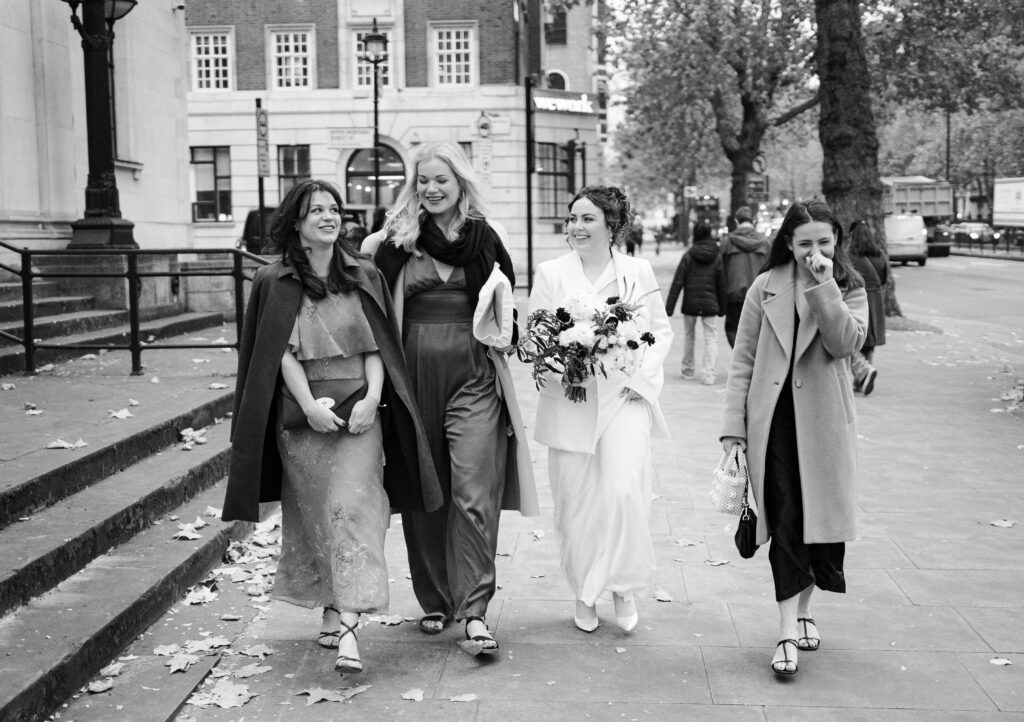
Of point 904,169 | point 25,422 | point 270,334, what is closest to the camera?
point 270,334

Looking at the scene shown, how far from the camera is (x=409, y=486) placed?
533 cm

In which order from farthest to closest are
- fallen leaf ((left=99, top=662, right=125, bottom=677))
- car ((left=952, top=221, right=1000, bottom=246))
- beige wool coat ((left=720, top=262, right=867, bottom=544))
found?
car ((left=952, top=221, right=1000, bottom=246)) < beige wool coat ((left=720, top=262, right=867, bottom=544)) < fallen leaf ((left=99, top=662, right=125, bottom=677))

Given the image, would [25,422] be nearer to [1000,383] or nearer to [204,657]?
[204,657]

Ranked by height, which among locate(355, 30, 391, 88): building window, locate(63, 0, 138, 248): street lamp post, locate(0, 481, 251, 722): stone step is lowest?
locate(0, 481, 251, 722): stone step

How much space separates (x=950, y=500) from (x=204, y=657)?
5.26 meters

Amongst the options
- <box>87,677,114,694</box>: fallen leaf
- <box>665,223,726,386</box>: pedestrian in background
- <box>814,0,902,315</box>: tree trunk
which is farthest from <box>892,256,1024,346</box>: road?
<box>87,677,114,694</box>: fallen leaf

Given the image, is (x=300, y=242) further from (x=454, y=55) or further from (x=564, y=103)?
(x=564, y=103)

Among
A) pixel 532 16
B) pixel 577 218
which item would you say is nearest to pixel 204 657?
pixel 577 218

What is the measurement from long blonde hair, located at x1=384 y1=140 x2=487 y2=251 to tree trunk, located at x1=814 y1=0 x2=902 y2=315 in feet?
53.2

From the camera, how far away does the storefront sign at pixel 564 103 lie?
137 feet

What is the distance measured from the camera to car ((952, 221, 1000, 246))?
202 ft

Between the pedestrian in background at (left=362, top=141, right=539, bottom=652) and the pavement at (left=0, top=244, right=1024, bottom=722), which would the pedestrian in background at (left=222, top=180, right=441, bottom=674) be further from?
the pavement at (left=0, top=244, right=1024, bottom=722)

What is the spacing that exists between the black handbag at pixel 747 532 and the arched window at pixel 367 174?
35.2 metres

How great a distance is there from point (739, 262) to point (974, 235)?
2092 inches
